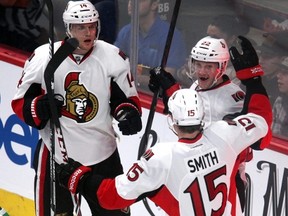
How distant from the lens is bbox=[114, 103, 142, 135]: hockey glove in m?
4.50

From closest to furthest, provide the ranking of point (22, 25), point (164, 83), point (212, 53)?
point (212, 53), point (164, 83), point (22, 25)

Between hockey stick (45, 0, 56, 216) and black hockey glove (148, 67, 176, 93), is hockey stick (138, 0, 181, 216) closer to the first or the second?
black hockey glove (148, 67, 176, 93)

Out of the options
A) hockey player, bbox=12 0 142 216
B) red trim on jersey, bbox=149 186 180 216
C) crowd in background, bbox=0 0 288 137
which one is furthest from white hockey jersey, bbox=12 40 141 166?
red trim on jersey, bbox=149 186 180 216

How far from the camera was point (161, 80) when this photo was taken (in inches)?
179

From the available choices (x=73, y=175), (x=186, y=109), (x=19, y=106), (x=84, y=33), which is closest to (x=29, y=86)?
(x=19, y=106)

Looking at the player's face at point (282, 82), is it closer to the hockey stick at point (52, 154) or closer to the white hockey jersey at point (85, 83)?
the white hockey jersey at point (85, 83)

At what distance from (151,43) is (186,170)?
5.23 feet

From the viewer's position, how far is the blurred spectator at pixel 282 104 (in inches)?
196

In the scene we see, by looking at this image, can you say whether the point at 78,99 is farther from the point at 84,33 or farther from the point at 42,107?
the point at 84,33

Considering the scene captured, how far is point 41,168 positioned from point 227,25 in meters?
1.08

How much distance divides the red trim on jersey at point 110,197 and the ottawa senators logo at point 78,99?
67cm

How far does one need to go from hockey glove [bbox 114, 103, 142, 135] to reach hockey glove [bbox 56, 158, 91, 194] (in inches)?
16.4

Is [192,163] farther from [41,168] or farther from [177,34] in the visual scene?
[177,34]

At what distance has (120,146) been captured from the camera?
5355 mm
